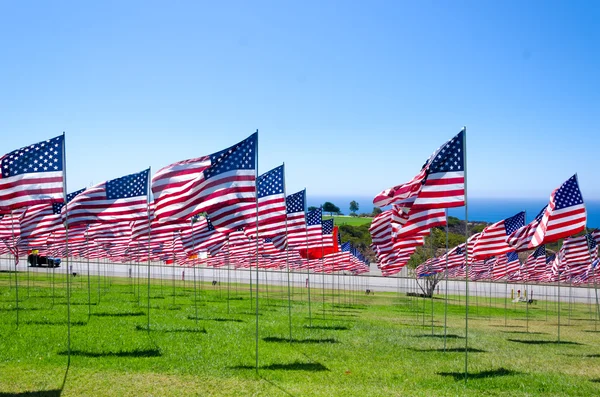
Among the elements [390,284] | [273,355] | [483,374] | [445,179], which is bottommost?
[390,284]

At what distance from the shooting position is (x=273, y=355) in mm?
21516

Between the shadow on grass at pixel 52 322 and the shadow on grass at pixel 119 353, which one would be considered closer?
the shadow on grass at pixel 119 353

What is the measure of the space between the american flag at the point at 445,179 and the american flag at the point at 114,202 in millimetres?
12369

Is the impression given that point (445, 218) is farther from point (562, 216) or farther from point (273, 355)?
point (273, 355)

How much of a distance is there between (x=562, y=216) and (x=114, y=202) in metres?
17.5

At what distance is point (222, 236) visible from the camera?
1460 inches

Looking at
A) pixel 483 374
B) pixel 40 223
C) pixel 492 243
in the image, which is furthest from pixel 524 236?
pixel 40 223

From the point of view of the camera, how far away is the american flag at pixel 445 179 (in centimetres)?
1847

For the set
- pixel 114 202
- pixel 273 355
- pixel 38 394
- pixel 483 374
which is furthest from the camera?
pixel 114 202

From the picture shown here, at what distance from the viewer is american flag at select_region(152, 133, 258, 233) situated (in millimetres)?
18875

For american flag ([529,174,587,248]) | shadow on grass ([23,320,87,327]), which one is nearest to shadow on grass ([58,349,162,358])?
shadow on grass ([23,320,87,327])

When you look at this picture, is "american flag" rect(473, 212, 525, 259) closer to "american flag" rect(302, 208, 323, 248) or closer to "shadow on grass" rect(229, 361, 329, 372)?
"american flag" rect(302, 208, 323, 248)

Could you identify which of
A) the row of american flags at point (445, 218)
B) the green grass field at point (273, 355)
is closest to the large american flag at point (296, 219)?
the green grass field at point (273, 355)

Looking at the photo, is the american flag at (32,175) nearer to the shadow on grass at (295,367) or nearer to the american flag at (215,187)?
the american flag at (215,187)
